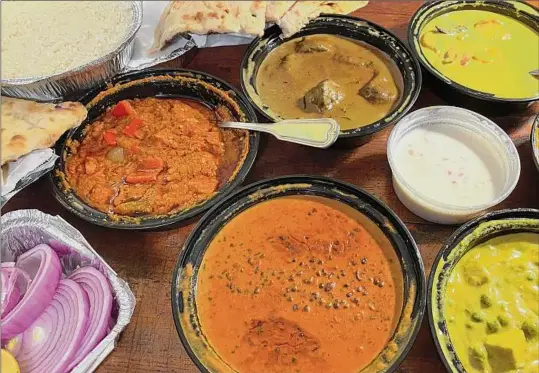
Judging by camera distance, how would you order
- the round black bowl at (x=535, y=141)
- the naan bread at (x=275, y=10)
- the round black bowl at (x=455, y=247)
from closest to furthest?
the round black bowl at (x=455, y=247) < the round black bowl at (x=535, y=141) < the naan bread at (x=275, y=10)

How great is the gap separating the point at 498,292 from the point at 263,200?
0.95 metres

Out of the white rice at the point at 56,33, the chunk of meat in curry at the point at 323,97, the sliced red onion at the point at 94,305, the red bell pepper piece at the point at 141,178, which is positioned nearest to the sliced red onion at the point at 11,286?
the sliced red onion at the point at 94,305

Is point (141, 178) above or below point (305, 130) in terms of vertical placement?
below

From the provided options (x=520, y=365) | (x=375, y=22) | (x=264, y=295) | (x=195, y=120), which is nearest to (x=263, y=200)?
(x=264, y=295)

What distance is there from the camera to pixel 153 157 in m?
2.44

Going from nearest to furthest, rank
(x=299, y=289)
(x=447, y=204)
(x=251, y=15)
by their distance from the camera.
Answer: (x=299, y=289), (x=447, y=204), (x=251, y=15)

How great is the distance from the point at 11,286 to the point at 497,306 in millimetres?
1728

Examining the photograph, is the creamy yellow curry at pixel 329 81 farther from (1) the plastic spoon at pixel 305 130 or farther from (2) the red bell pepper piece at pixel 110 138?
(2) the red bell pepper piece at pixel 110 138

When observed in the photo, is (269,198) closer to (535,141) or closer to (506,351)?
(506,351)

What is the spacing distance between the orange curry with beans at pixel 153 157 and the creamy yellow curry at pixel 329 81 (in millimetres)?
313

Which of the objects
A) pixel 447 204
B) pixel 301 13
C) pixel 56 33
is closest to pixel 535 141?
pixel 447 204

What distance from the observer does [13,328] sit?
189cm

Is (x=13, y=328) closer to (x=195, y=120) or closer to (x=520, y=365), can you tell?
(x=195, y=120)

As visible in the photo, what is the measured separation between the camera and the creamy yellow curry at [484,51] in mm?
2689
